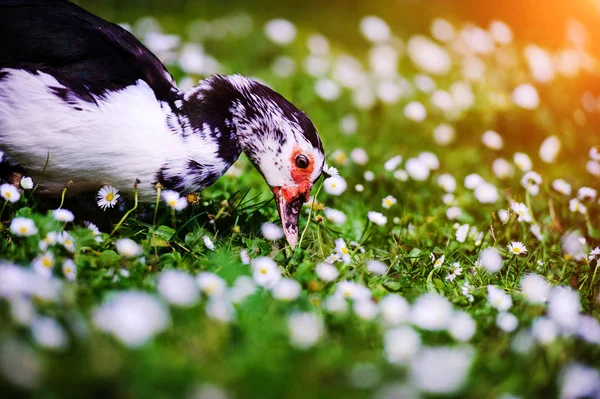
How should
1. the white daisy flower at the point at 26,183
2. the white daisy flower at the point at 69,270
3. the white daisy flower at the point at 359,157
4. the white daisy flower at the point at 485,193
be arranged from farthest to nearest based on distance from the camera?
the white daisy flower at the point at 359,157 → the white daisy flower at the point at 485,193 → the white daisy flower at the point at 26,183 → the white daisy flower at the point at 69,270

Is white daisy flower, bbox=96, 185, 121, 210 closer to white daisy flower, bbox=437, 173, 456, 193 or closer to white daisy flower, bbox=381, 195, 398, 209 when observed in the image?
white daisy flower, bbox=381, 195, 398, 209

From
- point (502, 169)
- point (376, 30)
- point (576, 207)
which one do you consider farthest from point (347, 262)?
point (376, 30)

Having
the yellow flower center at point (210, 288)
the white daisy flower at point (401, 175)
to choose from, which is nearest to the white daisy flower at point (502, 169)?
the white daisy flower at point (401, 175)

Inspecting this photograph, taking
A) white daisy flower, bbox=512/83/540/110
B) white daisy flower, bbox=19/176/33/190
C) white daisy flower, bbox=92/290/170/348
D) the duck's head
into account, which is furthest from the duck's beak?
white daisy flower, bbox=512/83/540/110

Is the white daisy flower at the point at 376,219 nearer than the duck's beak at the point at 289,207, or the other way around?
the duck's beak at the point at 289,207

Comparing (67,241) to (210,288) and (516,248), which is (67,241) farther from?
(516,248)

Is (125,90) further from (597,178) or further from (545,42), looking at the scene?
(545,42)

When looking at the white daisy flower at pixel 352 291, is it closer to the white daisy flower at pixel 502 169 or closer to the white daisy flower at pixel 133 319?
the white daisy flower at pixel 133 319
